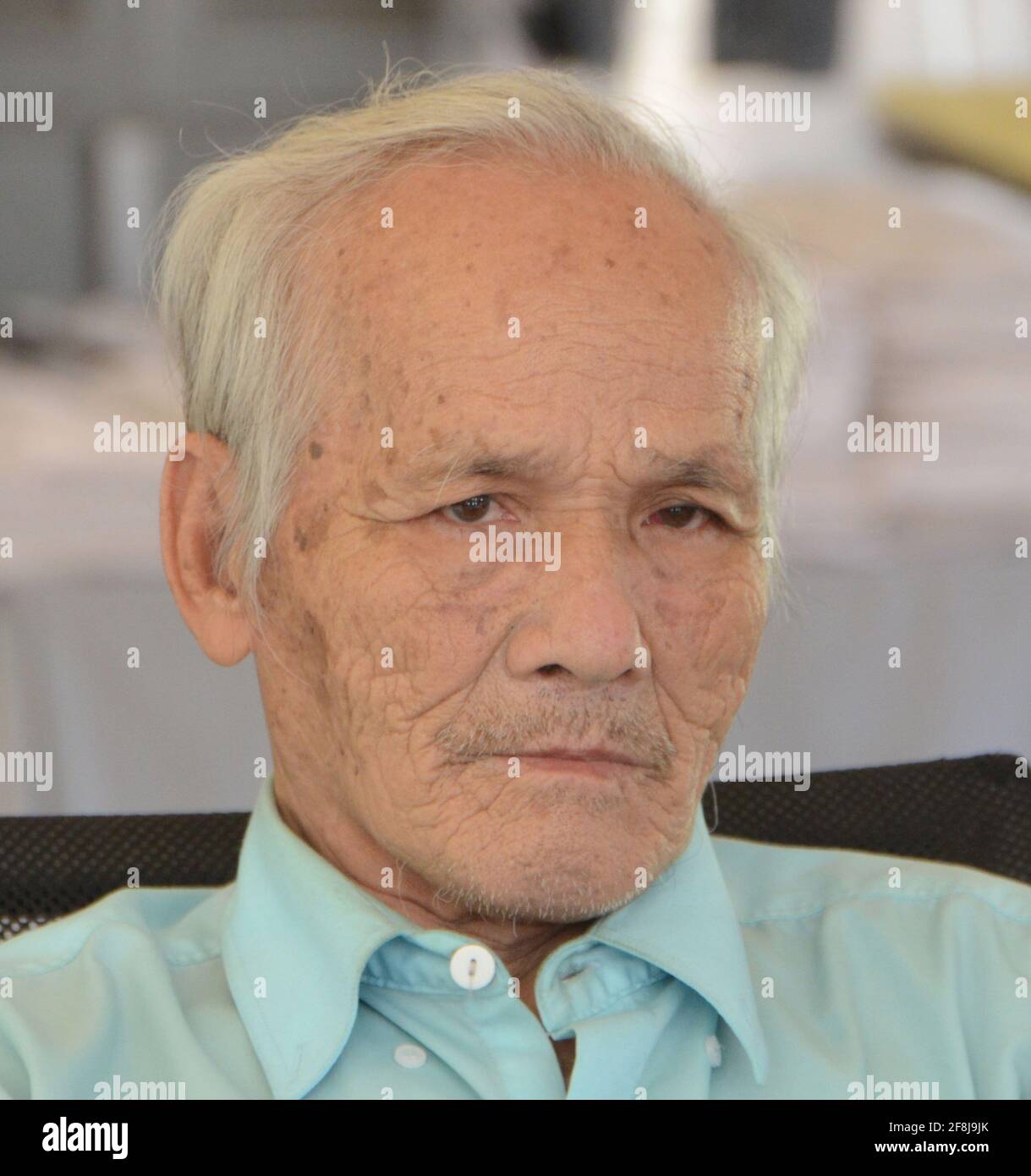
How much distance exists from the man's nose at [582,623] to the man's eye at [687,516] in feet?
0.31

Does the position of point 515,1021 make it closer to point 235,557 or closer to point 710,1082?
point 710,1082

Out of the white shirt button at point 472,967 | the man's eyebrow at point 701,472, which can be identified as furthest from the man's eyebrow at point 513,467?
the white shirt button at point 472,967

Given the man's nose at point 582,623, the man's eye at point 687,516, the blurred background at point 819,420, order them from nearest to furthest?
the man's nose at point 582,623, the man's eye at point 687,516, the blurred background at point 819,420

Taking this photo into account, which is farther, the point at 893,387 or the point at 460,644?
the point at 893,387

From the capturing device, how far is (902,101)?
378 cm

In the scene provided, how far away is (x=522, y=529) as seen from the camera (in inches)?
49.6

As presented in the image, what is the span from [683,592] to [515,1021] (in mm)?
340

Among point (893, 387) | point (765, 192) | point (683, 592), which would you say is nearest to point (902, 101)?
point (765, 192)

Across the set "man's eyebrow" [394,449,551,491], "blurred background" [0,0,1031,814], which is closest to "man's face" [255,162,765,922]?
"man's eyebrow" [394,449,551,491]

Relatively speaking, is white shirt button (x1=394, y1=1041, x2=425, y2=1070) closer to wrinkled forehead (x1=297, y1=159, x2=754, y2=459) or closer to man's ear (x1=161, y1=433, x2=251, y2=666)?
man's ear (x1=161, y1=433, x2=251, y2=666)

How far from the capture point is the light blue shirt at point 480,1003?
1.21 meters

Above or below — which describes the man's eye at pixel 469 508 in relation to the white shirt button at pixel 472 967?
above

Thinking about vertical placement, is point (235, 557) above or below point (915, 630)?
above

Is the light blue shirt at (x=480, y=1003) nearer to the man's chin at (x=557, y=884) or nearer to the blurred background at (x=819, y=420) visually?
the man's chin at (x=557, y=884)
